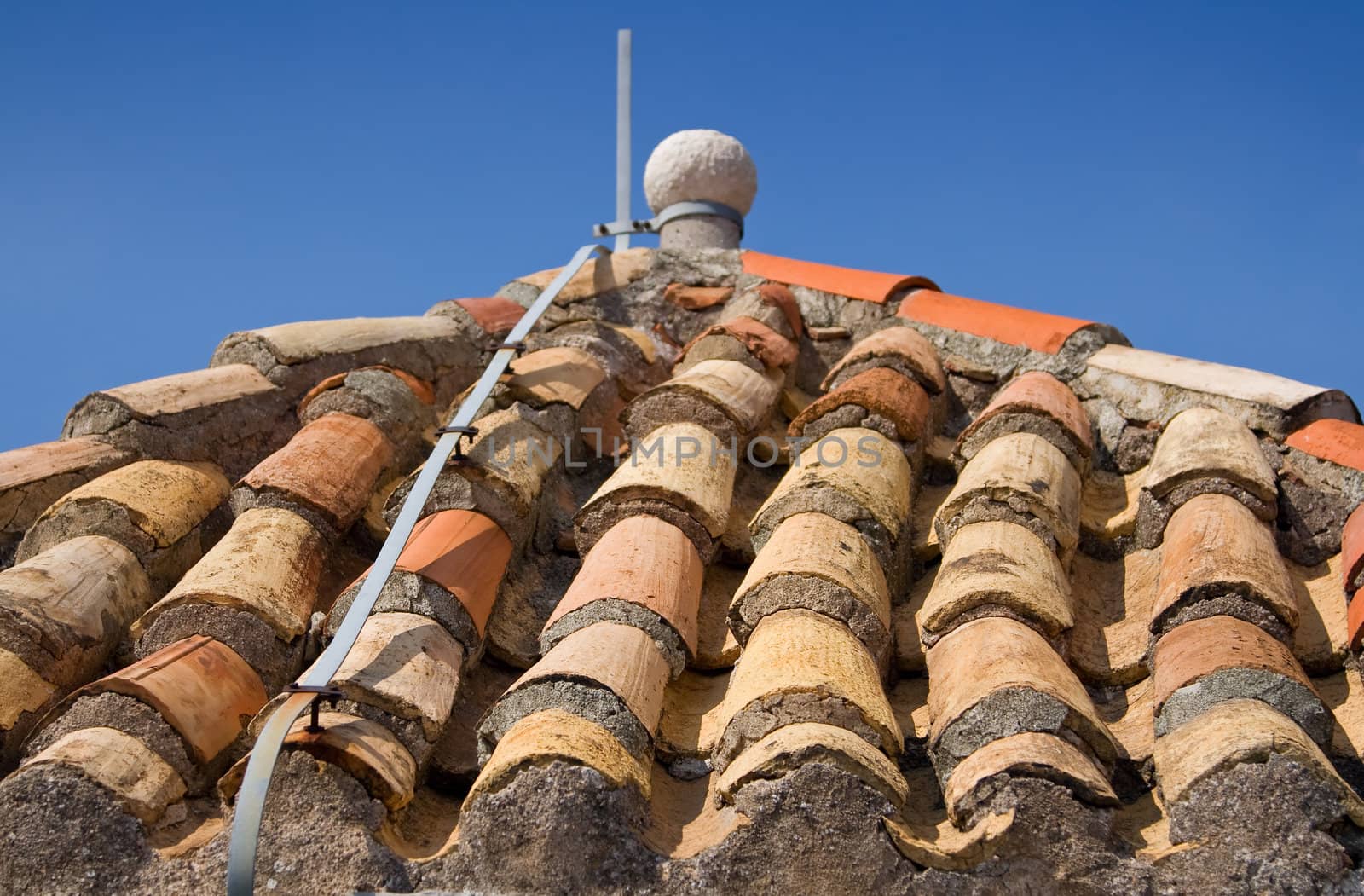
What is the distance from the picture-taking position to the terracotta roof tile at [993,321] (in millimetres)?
4859

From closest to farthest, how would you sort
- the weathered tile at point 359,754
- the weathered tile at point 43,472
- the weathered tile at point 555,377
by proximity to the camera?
the weathered tile at point 359,754
the weathered tile at point 43,472
the weathered tile at point 555,377

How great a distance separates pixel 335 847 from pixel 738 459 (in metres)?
1.89

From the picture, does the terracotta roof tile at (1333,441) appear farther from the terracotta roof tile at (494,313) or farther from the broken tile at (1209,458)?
the terracotta roof tile at (494,313)

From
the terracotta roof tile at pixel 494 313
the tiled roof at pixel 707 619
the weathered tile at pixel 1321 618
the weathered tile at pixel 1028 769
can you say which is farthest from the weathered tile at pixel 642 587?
the terracotta roof tile at pixel 494 313

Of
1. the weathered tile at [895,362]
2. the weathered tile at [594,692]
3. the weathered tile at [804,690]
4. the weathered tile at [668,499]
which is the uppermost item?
the weathered tile at [895,362]

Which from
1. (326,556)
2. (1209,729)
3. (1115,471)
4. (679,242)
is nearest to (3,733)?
(326,556)

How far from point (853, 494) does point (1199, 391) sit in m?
1.30

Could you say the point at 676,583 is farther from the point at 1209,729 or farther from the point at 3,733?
the point at 3,733

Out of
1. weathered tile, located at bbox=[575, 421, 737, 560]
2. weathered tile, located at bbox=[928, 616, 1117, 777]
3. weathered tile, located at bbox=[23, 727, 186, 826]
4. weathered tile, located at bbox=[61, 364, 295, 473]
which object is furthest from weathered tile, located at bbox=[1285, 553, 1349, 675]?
weathered tile, located at bbox=[61, 364, 295, 473]

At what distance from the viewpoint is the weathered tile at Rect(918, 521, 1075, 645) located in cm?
322

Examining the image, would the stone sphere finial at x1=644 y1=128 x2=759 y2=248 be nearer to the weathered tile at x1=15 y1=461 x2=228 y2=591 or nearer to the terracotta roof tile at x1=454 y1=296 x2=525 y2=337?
the terracotta roof tile at x1=454 y1=296 x2=525 y2=337

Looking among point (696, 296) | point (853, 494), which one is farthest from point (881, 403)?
point (696, 296)

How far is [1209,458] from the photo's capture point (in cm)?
381

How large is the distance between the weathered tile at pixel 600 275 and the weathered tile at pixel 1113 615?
7.32 ft
